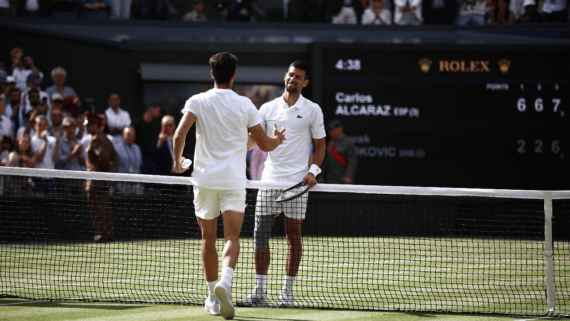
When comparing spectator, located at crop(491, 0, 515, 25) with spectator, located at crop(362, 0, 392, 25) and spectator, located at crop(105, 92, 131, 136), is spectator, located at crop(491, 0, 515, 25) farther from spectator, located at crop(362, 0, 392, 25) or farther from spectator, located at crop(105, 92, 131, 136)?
spectator, located at crop(105, 92, 131, 136)

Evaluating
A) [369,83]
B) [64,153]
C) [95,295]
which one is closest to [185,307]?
[95,295]

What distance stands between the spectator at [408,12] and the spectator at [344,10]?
2.75 ft

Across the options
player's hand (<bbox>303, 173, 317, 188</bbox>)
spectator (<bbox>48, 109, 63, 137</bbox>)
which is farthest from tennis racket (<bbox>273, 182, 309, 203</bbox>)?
spectator (<bbox>48, 109, 63, 137</bbox>)

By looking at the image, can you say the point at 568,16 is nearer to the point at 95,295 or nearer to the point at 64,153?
the point at 64,153

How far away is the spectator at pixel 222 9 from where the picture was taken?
17500 millimetres

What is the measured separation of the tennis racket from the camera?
6434 millimetres

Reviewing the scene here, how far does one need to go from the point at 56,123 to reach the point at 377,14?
7792 mm

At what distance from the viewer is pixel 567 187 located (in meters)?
15.0

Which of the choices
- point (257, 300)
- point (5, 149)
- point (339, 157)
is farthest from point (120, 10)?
point (257, 300)

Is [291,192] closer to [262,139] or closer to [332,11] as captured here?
[262,139]

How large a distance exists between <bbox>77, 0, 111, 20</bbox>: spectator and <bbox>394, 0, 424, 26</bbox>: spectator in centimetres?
668

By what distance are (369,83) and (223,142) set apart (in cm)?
959

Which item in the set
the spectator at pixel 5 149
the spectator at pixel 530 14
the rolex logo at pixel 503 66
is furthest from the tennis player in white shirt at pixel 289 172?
the spectator at pixel 530 14

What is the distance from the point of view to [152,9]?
56.6 ft
